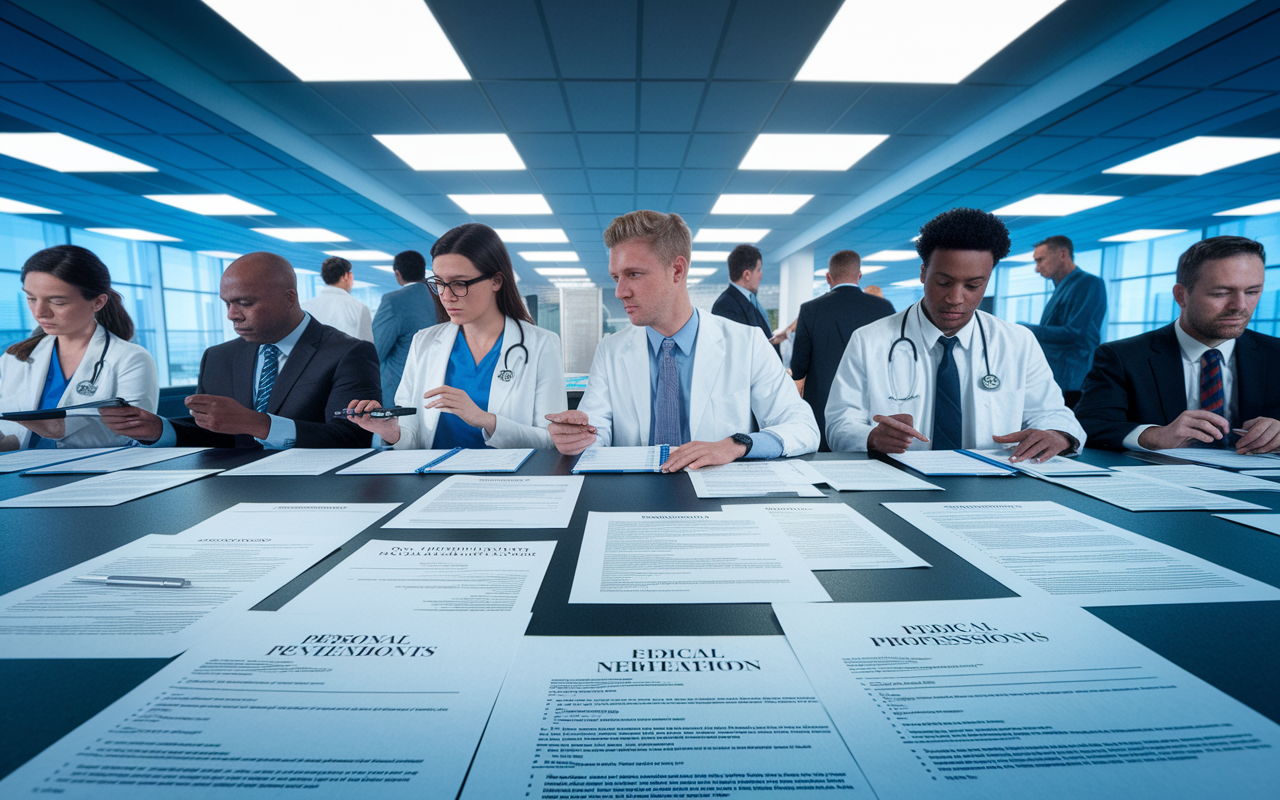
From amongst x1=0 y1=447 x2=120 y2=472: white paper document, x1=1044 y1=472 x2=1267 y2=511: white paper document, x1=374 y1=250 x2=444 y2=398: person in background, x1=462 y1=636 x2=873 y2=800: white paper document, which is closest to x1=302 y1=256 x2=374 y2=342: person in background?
x1=374 y1=250 x2=444 y2=398: person in background

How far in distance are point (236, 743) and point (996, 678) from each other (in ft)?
2.12

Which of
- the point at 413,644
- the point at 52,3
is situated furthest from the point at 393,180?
the point at 413,644

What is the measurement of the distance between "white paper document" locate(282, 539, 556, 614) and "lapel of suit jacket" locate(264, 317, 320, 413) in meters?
1.45

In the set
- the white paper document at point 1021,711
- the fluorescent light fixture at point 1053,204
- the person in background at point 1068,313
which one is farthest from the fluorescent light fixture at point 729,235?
the white paper document at point 1021,711

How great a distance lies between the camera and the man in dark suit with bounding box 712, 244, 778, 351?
376 cm

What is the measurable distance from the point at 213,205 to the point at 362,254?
3199mm

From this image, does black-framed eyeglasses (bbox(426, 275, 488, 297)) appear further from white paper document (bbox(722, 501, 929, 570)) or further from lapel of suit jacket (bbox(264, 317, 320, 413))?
white paper document (bbox(722, 501, 929, 570))

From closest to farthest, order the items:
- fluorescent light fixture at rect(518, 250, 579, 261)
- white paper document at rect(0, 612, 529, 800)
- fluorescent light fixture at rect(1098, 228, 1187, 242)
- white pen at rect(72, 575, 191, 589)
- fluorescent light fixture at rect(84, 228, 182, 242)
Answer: white paper document at rect(0, 612, 529, 800)
white pen at rect(72, 575, 191, 589)
fluorescent light fixture at rect(84, 228, 182, 242)
fluorescent light fixture at rect(1098, 228, 1187, 242)
fluorescent light fixture at rect(518, 250, 579, 261)

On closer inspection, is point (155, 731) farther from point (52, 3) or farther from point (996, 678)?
point (52, 3)

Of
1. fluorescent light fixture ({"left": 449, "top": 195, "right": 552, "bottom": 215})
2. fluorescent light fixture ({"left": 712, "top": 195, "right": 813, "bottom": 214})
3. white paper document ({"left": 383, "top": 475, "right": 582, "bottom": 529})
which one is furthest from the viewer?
fluorescent light fixture ({"left": 712, "top": 195, "right": 813, "bottom": 214})

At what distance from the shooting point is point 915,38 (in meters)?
3.03

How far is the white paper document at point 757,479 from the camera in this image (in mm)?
1029

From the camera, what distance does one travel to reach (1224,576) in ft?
2.15

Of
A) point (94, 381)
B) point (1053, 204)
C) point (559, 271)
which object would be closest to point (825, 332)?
point (94, 381)
